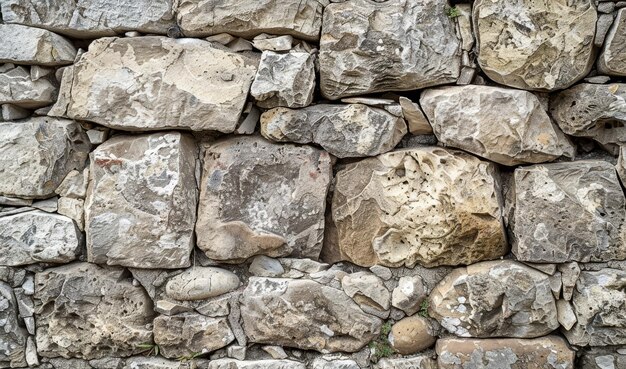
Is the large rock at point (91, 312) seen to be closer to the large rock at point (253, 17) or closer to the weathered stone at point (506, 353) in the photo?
the large rock at point (253, 17)

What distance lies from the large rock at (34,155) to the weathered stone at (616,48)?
7.14 feet

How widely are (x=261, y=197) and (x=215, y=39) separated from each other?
0.70 m

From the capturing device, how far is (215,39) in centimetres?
205

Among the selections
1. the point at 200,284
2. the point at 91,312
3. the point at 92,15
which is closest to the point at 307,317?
the point at 200,284

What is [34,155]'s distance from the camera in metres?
2.07

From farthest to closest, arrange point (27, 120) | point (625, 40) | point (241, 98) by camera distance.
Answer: point (27, 120) → point (241, 98) → point (625, 40)

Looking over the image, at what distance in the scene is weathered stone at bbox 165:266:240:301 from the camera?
79.1 inches

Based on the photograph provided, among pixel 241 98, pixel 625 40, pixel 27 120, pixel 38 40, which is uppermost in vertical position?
pixel 625 40

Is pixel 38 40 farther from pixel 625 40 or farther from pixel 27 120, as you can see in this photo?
pixel 625 40

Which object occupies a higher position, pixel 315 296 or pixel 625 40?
pixel 625 40

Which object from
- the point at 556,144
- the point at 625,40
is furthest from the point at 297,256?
the point at 625,40

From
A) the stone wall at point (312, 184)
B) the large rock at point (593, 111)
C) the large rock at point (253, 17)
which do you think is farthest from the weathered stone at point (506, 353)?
the large rock at point (253, 17)

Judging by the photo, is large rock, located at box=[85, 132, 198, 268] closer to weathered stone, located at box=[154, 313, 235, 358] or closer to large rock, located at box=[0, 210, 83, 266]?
large rock, located at box=[0, 210, 83, 266]

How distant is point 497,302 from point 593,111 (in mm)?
816
